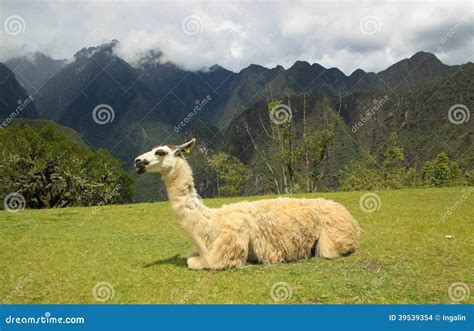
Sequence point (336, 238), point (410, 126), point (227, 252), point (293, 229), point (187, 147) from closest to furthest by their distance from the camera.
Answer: point (227, 252) < point (187, 147) < point (293, 229) < point (336, 238) < point (410, 126)

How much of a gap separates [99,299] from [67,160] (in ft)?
125

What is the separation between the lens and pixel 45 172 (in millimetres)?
38688

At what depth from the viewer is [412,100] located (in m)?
170

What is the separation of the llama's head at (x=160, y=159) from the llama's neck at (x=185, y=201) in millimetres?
107

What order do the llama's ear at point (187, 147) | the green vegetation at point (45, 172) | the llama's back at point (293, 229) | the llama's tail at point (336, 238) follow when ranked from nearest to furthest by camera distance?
the llama's ear at point (187, 147), the llama's back at point (293, 229), the llama's tail at point (336, 238), the green vegetation at point (45, 172)

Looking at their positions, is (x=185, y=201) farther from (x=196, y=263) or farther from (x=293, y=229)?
(x=293, y=229)

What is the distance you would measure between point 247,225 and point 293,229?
0.89m

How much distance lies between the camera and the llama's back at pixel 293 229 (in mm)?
7691

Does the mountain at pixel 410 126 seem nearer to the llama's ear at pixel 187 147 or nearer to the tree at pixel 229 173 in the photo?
the tree at pixel 229 173

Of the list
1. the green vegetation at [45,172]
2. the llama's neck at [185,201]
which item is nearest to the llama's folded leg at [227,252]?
the llama's neck at [185,201]

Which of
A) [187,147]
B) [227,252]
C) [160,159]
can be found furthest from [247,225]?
[160,159]

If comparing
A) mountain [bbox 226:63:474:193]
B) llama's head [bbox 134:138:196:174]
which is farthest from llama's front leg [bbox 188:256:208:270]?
mountain [bbox 226:63:474:193]

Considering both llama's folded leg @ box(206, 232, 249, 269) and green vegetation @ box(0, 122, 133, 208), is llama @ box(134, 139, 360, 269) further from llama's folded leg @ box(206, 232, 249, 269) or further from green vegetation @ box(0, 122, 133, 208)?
green vegetation @ box(0, 122, 133, 208)

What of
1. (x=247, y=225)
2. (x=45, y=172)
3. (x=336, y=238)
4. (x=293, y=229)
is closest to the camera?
(x=247, y=225)
